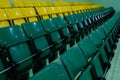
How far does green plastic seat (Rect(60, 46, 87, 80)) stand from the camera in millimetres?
1246

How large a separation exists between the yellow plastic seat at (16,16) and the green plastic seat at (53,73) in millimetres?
2235

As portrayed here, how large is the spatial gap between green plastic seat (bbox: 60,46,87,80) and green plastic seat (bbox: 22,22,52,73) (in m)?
0.62

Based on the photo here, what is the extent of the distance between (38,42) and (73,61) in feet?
2.98

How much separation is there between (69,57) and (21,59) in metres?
0.63

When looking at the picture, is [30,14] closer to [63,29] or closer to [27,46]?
[63,29]

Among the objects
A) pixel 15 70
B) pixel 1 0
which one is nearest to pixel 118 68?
pixel 15 70

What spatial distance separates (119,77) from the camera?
231cm

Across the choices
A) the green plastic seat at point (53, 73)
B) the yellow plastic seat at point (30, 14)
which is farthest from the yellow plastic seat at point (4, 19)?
the green plastic seat at point (53, 73)

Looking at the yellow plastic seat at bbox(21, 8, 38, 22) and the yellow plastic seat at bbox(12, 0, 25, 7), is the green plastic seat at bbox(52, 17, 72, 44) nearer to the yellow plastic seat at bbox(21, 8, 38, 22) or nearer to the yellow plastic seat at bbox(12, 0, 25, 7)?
the yellow plastic seat at bbox(21, 8, 38, 22)

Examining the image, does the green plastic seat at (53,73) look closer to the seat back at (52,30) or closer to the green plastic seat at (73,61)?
the green plastic seat at (73,61)

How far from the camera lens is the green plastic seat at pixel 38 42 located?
6.81 ft

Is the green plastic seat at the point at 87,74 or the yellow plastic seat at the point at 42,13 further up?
the yellow plastic seat at the point at 42,13

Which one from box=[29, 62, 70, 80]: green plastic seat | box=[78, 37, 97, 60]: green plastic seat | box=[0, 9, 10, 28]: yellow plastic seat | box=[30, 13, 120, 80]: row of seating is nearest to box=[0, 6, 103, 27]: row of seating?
box=[0, 9, 10, 28]: yellow plastic seat

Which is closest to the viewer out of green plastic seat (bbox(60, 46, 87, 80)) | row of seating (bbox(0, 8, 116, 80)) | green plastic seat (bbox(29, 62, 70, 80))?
green plastic seat (bbox(29, 62, 70, 80))
